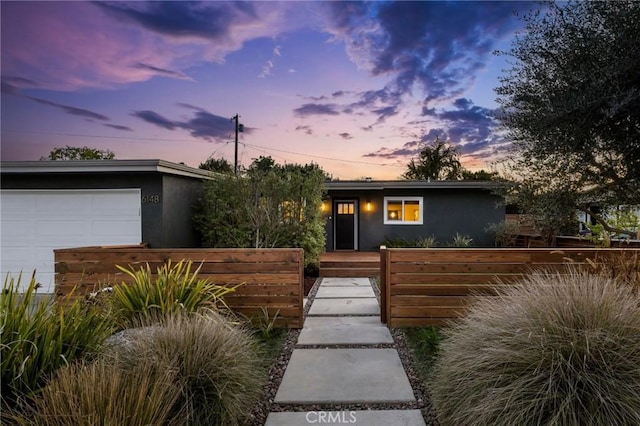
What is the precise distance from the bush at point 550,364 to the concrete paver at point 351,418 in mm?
263

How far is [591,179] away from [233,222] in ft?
23.1

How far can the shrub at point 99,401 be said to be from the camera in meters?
1.86

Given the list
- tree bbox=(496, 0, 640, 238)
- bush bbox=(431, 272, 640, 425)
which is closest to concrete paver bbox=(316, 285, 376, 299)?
tree bbox=(496, 0, 640, 238)

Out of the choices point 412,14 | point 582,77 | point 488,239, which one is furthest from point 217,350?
point 488,239

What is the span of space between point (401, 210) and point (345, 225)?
2062mm

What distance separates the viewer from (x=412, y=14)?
7180 mm

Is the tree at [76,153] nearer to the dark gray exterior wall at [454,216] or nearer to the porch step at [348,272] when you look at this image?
the porch step at [348,272]

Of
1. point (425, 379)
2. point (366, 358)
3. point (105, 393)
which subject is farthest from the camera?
point (366, 358)

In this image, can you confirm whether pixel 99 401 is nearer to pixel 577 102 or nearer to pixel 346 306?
pixel 577 102

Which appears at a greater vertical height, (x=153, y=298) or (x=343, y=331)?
(x=153, y=298)

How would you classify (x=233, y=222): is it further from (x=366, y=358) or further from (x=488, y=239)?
(x=488, y=239)

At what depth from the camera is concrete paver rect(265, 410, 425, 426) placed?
9.12 ft

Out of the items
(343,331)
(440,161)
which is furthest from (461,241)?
(440,161)

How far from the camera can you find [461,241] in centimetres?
1160
